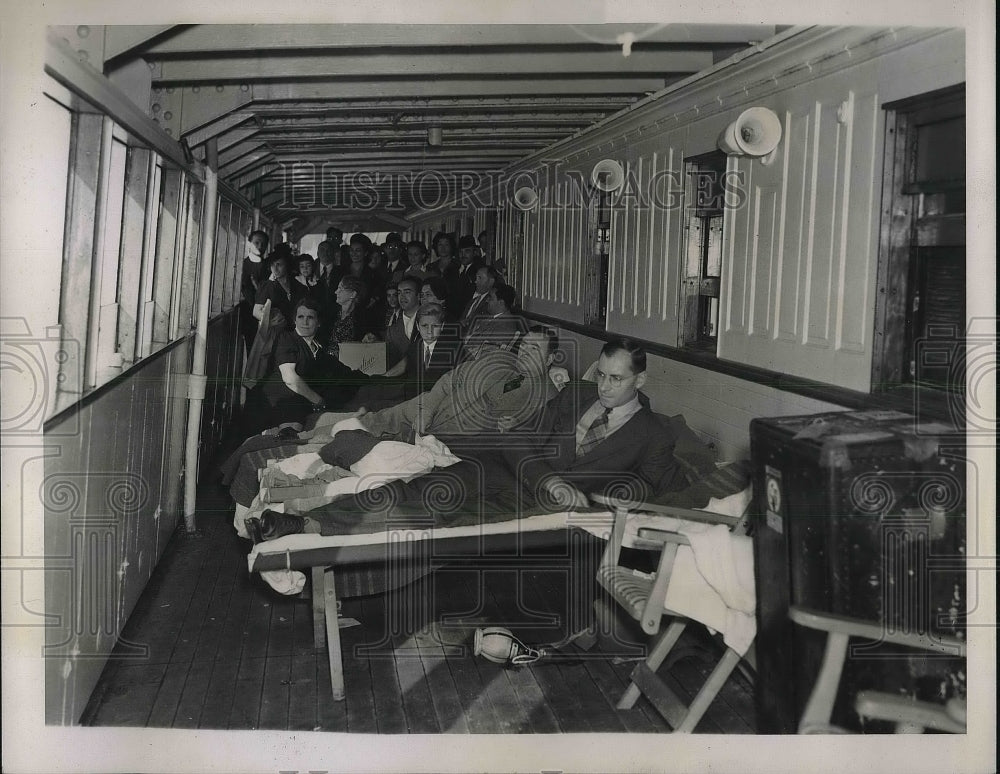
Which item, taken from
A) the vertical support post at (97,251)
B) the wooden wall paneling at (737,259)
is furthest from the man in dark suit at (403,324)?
the vertical support post at (97,251)

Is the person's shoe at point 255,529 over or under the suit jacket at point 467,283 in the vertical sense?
under

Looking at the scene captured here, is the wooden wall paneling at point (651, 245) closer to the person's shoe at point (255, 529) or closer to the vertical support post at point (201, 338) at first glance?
the vertical support post at point (201, 338)

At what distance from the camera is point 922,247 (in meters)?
3.22

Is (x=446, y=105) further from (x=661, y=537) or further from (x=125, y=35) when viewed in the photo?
(x=661, y=537)

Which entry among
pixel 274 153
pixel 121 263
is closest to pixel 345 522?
pixel 121 263

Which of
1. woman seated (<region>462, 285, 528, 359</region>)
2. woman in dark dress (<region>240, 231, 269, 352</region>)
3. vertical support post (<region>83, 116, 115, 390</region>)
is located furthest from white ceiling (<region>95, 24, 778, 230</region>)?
woman seated (<region>462, 285, 528, 359</region>)

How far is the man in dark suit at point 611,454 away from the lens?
366 cm

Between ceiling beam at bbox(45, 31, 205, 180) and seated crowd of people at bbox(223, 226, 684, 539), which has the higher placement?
ceiling beam at bbox(45, 31, 205, 180)

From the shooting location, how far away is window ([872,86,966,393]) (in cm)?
300

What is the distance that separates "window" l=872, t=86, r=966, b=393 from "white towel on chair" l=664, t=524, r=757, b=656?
82 centimetres

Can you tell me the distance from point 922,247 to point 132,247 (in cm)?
294

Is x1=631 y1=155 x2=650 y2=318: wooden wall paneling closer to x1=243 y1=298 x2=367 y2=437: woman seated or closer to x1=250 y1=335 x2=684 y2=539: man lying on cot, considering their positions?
x1=243 y1=298 x2=367 y2=437: woman seated

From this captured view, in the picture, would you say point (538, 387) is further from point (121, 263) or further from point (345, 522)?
point (121, 263)

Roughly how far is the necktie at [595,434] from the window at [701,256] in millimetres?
1276
